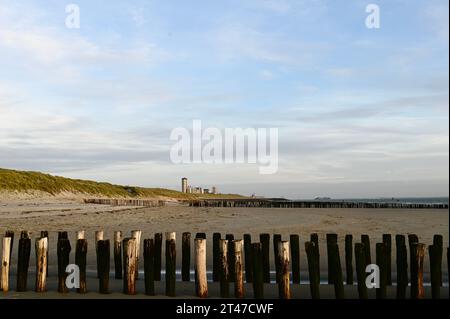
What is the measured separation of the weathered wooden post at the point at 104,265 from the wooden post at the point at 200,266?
1633mm

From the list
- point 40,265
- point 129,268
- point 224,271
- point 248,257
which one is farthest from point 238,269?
point 40,265

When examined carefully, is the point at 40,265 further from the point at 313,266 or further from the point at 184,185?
the point at 184,185

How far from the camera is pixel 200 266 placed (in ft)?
27.0

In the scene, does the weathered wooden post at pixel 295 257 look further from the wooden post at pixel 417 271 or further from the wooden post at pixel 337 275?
the wooden post at pixel 417 271

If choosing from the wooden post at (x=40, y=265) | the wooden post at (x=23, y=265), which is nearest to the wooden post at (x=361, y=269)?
the wooden post at (x=40, y=265)

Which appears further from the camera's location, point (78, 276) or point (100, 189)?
point (100, 189)

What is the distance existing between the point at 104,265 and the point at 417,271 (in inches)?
217

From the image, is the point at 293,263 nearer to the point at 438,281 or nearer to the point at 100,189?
the point at 438,281

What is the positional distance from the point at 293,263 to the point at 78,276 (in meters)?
4.21

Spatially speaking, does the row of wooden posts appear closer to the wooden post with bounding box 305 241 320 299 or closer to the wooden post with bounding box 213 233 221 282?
the wooden post with bounding box 305 241 320 299

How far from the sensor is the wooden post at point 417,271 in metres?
8.23
